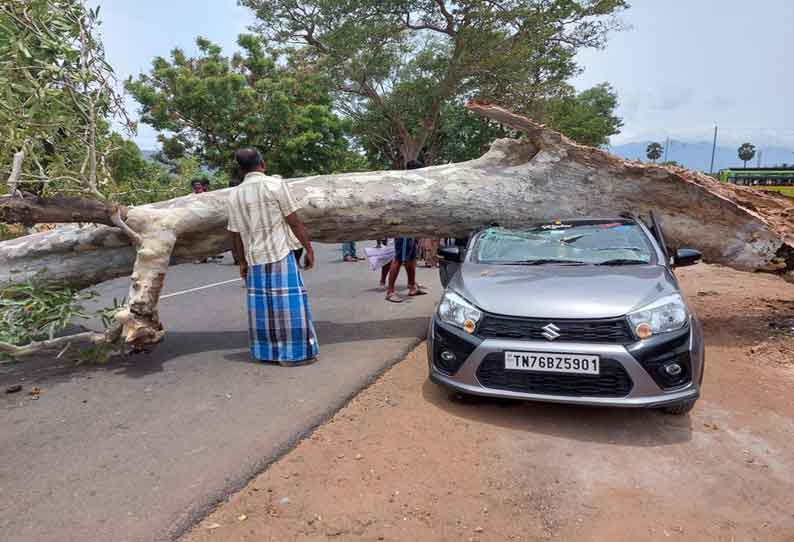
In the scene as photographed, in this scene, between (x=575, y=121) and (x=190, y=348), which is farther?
(x=575, y=121)

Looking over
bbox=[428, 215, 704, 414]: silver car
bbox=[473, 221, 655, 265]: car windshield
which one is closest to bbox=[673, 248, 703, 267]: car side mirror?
bbox=[473, 221, 655, 265]: car windshield

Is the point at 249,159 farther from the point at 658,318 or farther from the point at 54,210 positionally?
the point at 658,318

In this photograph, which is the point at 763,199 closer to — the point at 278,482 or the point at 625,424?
the point at 625,424

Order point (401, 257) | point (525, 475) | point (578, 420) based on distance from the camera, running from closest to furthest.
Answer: point (525, 475)
point (578, 420)
point (401, 257)

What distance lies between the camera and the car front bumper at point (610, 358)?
3373 mm

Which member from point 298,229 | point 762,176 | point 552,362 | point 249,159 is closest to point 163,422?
point 298,229

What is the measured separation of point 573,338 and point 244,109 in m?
24.3

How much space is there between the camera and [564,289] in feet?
12.3

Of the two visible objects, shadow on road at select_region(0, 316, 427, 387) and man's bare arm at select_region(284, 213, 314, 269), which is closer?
man's bare arm at select_region(284, 213, 314, 269)

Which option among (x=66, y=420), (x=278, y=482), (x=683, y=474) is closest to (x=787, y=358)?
(x=683, y=474)

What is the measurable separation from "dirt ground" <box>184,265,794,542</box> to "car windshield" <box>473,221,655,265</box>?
117 centimetres

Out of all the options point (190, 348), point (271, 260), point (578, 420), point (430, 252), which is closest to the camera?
point (578, 420)

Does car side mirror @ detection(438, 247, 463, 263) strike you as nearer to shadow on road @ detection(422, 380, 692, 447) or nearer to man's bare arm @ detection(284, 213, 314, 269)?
man's bare arm @ detection(284, 213, 314, 269)

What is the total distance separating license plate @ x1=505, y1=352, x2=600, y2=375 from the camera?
11.1ft
